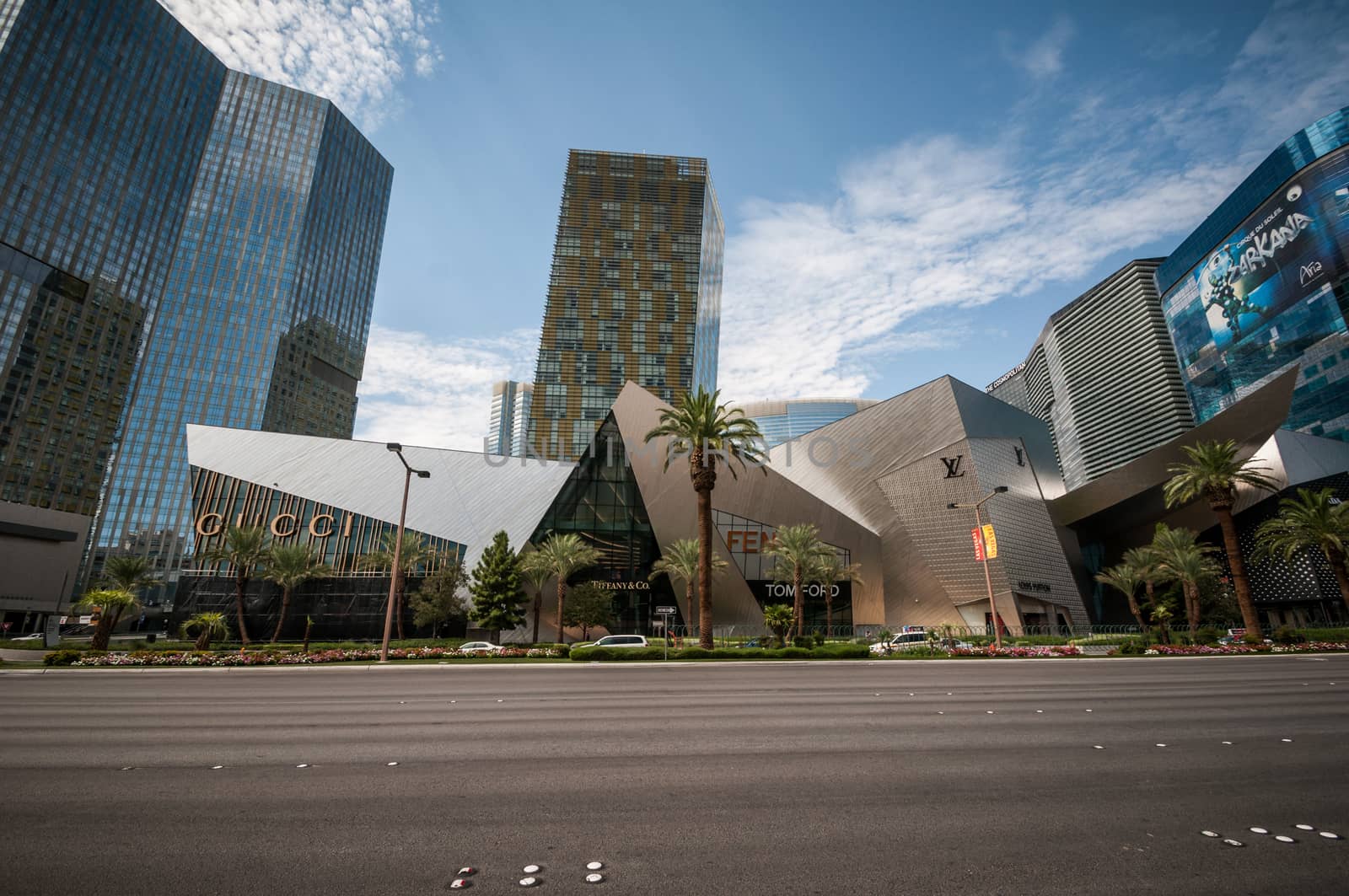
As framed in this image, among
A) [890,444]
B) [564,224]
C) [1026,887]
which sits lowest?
[1026,887]

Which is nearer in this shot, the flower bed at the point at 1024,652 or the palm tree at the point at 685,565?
the flower bed at the point at 1024,652

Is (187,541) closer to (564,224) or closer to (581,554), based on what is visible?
(564,224)

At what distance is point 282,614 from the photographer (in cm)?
5028

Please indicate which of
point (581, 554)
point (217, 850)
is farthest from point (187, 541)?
point (217, 850)

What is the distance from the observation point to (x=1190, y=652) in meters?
29.3

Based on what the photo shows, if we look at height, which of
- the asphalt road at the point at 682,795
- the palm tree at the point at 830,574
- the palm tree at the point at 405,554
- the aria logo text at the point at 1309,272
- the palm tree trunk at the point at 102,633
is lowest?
the asphalt road at the point at 682,795

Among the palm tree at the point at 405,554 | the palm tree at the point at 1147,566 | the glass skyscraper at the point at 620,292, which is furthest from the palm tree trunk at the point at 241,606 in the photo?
the palm tree at the point at 1147,566

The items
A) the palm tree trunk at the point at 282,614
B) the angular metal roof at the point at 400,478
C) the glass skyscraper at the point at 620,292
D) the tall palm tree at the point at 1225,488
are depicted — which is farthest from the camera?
the glass skyscraper at the point at 620,292

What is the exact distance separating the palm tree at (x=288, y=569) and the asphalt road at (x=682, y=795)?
38176 millimetres

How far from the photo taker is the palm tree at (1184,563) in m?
43.2

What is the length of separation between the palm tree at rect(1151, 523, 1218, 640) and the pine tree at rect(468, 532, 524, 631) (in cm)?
4678

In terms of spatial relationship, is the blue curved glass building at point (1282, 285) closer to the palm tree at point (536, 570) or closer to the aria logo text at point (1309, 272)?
the aria logo text at point (1309, 272)

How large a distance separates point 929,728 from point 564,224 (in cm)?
10703

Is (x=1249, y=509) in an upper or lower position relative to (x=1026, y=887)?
upper
